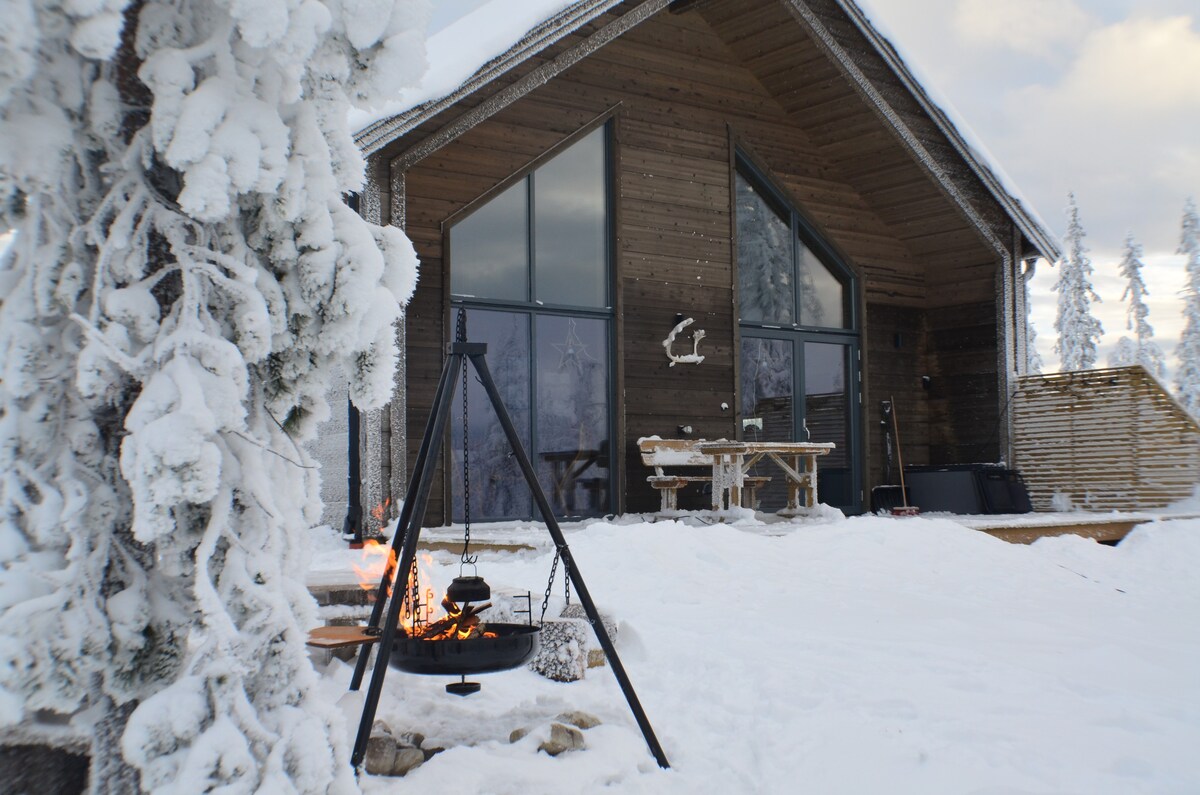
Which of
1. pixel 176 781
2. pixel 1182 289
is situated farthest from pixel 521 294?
pixel 1182 289

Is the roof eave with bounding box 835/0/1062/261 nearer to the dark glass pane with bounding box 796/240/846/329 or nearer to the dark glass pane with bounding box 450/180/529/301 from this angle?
the dark glass pane with bounding box 796/240/846/329

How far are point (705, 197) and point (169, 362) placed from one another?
9.61m

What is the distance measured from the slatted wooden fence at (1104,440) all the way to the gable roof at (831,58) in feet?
5.94

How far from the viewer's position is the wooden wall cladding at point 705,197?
9.65 metres

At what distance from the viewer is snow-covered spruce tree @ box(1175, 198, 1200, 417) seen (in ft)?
82.4

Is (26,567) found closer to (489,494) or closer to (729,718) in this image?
(729,718)

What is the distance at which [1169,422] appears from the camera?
11.0 metres

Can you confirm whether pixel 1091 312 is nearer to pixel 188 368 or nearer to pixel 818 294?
pixel 818 294

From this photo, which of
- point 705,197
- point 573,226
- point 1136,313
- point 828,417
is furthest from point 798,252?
point 1136,313

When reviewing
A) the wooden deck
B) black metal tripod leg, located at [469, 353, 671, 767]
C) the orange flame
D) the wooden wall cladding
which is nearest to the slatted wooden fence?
the wooden wall cladding

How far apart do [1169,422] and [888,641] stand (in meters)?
7.57

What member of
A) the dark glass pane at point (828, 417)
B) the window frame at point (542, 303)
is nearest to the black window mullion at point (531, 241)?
the window frame at point (542, 303)

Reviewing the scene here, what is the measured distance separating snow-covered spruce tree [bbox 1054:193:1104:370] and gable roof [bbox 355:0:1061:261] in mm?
20405

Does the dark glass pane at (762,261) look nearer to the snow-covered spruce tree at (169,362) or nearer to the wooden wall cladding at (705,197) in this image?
the wooden wall cladding at (705,197)
